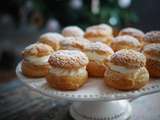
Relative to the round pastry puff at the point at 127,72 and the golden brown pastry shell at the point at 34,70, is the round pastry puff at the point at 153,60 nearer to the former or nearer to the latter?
the round pastry puff at the point at 127,72

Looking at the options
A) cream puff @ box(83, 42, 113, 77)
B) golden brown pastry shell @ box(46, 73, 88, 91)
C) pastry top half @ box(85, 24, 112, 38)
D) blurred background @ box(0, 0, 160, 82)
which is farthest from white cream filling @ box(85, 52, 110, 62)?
blurred background @ box(0, 0, 160, 82)

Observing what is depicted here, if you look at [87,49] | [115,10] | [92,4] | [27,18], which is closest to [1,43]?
[27,18]

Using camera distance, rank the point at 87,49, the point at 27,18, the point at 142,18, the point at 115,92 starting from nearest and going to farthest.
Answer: the point at 115,92 → the point at 87,49 → the point at 142,18 → the point at 27,18

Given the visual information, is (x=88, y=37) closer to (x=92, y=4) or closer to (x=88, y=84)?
(x=88, y=84)

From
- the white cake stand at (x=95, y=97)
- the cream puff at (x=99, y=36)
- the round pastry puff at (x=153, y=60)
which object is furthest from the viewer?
the cream puff at (x=99, y=36)

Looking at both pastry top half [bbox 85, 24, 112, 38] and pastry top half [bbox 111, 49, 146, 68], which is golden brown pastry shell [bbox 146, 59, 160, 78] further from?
pastry top half [bbox 85, 24, 112, 38]

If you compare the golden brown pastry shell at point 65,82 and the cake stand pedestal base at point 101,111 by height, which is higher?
the golden brown pastry shell at point 65,82

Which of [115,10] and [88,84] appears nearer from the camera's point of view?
[88,84]

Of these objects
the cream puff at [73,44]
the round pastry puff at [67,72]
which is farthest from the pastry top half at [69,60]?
the cream puff at [73,44]
